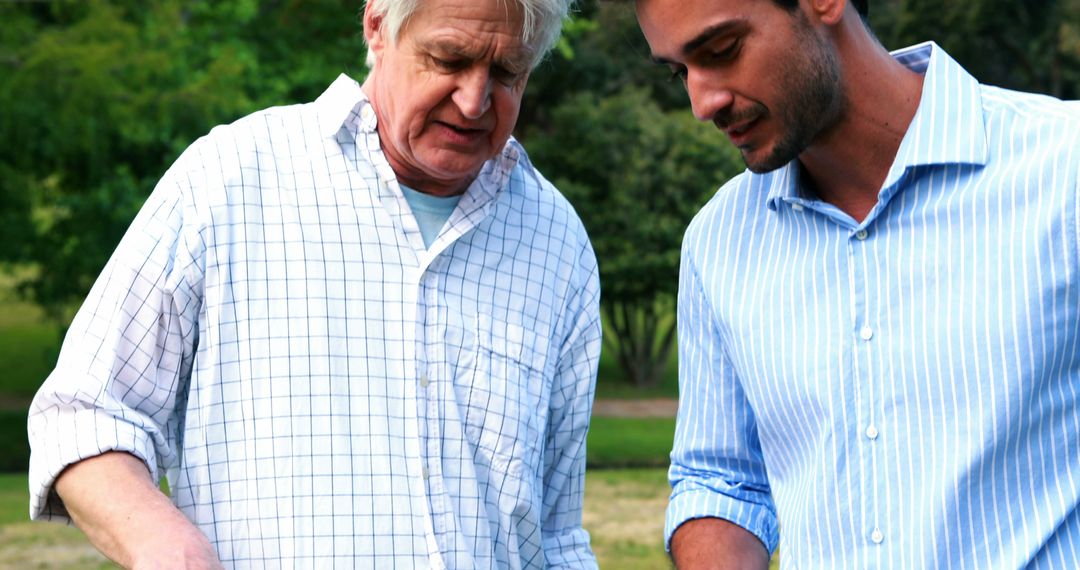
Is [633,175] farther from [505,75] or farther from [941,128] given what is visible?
[941,128]

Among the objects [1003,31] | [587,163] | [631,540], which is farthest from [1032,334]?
[1003,31]

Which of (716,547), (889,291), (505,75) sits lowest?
(716,547)

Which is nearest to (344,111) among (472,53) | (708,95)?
(472,53)

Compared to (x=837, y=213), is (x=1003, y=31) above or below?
above

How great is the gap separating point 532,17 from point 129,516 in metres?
1.07

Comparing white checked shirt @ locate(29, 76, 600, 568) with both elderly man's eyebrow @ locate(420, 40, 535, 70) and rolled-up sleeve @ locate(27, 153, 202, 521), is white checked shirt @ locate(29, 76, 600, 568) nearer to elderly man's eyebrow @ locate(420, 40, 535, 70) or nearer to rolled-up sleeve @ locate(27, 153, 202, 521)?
rolled-up sleeve @ locate(27, 153, 202, 521)

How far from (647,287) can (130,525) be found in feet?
61.4

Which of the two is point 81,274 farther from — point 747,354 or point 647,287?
point 747,354

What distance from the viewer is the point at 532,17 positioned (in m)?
2.47

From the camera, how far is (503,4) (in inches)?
96.2

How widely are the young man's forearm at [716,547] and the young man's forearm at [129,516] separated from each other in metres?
0.79

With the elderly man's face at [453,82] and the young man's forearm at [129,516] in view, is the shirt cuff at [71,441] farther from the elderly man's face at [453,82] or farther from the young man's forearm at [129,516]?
the elderly man's face at [453,82]

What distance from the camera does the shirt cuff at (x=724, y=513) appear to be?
8.11 ft

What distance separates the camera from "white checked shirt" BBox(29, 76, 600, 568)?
2.37 m
